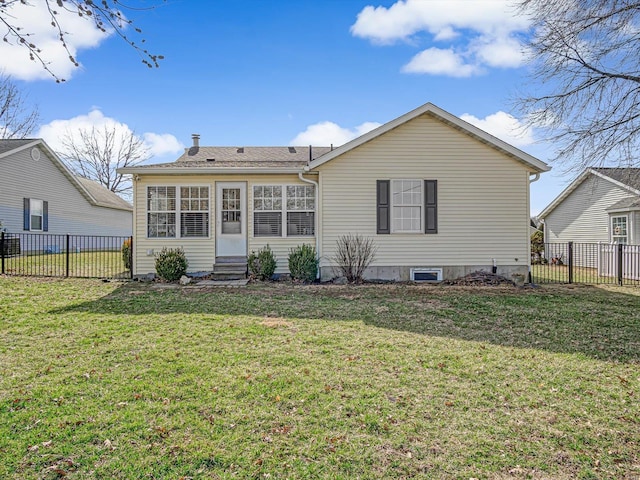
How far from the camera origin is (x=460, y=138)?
35.1 feet

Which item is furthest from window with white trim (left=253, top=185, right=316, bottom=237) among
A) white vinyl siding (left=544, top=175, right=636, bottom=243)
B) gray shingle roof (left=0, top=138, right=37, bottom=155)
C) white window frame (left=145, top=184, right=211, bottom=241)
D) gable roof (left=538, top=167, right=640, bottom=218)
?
gray shingle roof (left=0, top=138, right=37, bottom=155)

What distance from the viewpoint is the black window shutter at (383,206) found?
10641 mm

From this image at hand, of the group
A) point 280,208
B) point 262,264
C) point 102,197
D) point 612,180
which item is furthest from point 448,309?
point 102,197

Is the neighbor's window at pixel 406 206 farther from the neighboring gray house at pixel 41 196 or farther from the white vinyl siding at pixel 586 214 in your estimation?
the neighboring gray house at pixel 41 196

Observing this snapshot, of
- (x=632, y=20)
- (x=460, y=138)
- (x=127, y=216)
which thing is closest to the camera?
(x=632, y=20)

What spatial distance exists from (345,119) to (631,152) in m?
9.23

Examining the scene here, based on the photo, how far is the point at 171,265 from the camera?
10211 mm

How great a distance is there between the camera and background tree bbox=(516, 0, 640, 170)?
31.1ft

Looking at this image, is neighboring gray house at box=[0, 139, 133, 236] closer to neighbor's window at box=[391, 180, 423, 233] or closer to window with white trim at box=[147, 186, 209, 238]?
window with white trim at box=[147, 186, 209, 238]

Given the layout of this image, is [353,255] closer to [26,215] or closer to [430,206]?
[430,206]

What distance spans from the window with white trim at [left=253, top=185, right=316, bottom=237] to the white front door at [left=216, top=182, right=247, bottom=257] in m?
0.38

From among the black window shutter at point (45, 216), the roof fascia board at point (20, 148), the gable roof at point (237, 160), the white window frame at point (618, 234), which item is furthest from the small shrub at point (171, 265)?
the white window frame at point (618, 234)

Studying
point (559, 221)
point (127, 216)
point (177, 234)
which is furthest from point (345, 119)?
point (127, 216)

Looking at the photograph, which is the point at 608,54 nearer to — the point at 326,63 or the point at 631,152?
the point at 631,152
